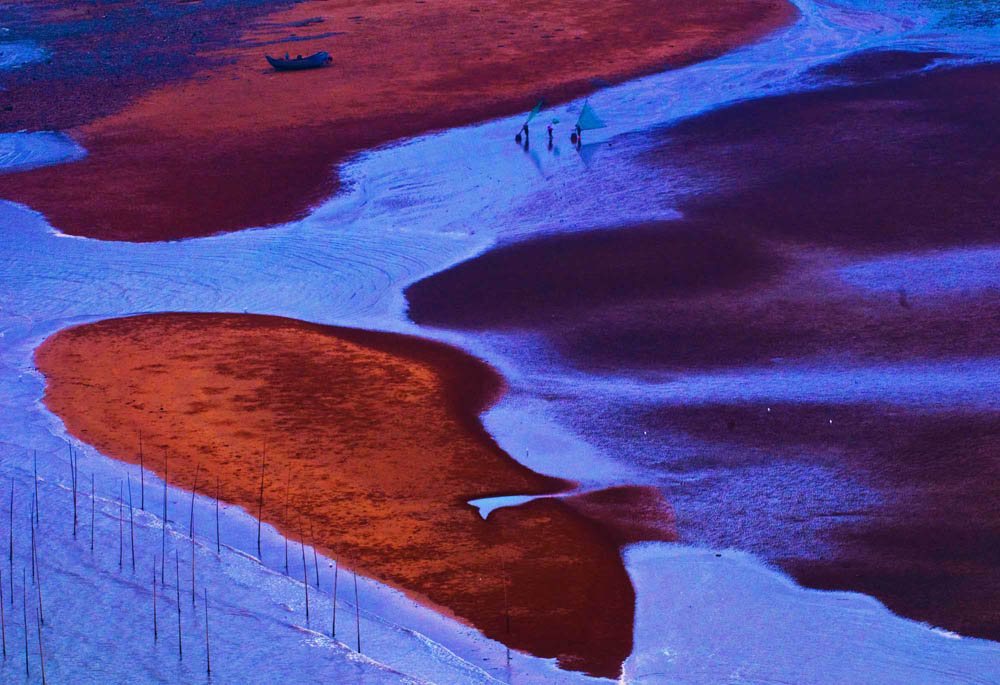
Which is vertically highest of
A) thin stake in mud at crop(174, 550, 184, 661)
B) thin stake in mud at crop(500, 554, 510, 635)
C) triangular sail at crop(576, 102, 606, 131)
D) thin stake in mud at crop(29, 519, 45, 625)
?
triangular sail at crop(576, 102, 606, 131)

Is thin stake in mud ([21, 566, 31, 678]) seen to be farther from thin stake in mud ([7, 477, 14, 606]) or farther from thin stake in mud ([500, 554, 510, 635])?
thin stake in mud ([500, 554, 510, 635])

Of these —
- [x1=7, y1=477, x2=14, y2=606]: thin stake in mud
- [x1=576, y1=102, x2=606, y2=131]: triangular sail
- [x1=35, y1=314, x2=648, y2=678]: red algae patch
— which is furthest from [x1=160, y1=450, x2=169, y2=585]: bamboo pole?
[x1=576, y1=102, x2=606, y2=131]: triangular sail

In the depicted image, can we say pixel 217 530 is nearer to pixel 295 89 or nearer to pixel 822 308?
pixel 822 308

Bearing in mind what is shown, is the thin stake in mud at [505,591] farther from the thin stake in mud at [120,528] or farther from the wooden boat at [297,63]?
the wooden boat at [297,63]

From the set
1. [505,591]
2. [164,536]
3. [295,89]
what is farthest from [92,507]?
[295,89]

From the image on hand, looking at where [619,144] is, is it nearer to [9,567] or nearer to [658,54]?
[658,54]
